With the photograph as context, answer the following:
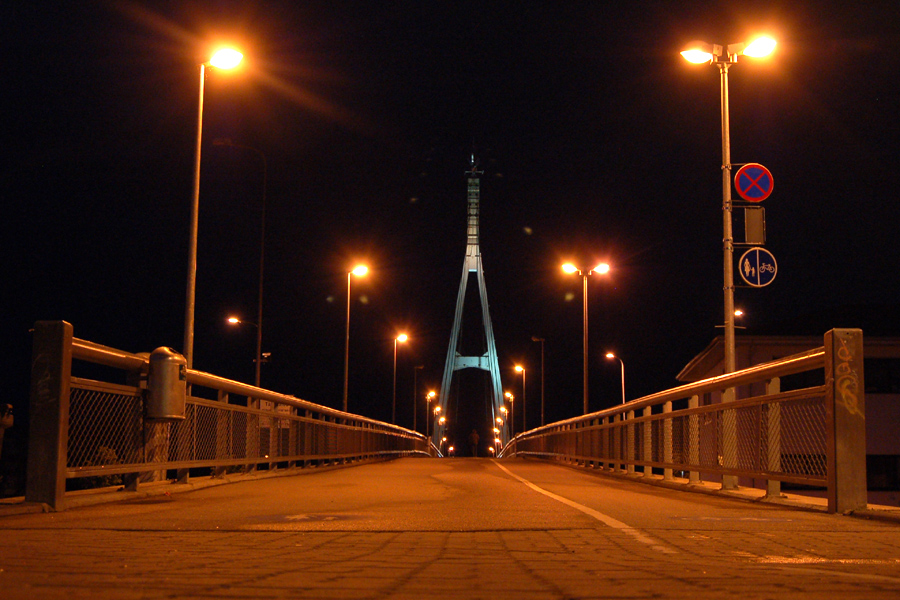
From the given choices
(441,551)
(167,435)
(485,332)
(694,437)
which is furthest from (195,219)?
(485,332)

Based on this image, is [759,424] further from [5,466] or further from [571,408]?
[571,408]

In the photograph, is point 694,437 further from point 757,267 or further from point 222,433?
point 222,433

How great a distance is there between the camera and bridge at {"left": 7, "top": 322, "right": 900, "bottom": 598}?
14.9 ft

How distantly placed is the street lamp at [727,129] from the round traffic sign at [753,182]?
21 centimetres

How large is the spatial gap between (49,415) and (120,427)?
162cm

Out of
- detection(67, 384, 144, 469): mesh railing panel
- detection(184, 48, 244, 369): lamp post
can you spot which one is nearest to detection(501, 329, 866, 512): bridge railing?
detection(67, 384, 144, 469): mesh railing panel

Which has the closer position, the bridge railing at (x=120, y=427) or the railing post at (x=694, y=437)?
the bridge railing at (x=120, y=427)

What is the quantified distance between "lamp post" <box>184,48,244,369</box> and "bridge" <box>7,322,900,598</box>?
2150mm

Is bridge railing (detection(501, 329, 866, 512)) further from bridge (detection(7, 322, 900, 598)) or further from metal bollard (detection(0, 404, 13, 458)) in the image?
metal bollard (detection(0, 404, 13, 458))

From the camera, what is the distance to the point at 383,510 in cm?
847

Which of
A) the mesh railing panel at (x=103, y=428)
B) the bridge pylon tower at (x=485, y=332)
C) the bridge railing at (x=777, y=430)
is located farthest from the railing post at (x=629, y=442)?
the bridge pylon tower at (x=485, y=332)

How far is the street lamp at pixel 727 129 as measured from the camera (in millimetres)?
17172

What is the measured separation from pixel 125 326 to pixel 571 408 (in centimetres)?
6584

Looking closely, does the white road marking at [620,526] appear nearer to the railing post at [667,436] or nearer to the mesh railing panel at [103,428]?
the mesh railing panel at [103,428]
